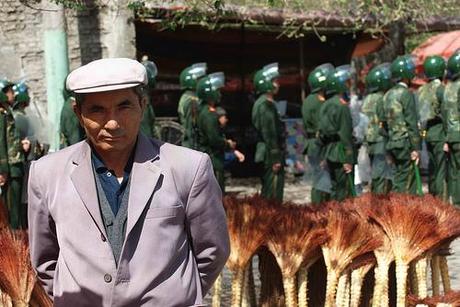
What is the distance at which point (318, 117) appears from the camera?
500 inches

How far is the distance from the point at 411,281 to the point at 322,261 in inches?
20.3

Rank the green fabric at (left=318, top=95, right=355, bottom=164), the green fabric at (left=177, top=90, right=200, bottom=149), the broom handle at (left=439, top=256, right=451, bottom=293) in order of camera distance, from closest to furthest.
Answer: the broom handle at (left=439, top=256, right=451, bottom=293)
the green fabric at (left=318, top=95, right=355, bottom=164)
the green fabric at (left=177, top=90, right=200, bottom=149)

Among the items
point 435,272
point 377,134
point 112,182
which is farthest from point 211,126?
point 112,182

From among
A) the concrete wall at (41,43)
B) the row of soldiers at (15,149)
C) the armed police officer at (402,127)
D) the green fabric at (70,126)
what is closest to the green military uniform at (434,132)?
the armed police officer at (402,127)

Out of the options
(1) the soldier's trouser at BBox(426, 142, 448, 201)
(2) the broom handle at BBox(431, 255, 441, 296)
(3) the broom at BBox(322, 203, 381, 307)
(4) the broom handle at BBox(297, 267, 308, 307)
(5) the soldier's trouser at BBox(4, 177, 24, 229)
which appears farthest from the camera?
(1) the soldier's trouser at BBox(426, 142, 448, 201)

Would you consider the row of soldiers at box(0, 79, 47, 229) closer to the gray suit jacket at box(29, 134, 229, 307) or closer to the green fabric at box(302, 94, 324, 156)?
the green fabric at box(302, 94, 324, 156)

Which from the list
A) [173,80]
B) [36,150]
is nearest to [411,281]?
[36,150]

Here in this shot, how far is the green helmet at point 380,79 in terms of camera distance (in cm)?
1310

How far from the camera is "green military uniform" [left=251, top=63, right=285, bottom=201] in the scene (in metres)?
12.6

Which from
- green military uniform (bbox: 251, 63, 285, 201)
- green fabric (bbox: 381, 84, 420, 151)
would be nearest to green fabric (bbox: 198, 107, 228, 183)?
green military uniform (bbox: 251, 63, 285, 201)

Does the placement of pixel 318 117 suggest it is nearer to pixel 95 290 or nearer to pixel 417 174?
pixel 417 174

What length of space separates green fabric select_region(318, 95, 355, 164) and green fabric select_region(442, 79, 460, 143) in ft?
3.94

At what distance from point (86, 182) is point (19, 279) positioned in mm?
1302

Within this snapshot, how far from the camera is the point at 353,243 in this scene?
17.8 feet
